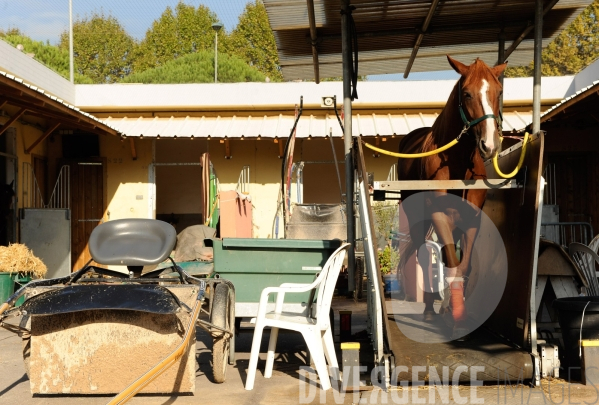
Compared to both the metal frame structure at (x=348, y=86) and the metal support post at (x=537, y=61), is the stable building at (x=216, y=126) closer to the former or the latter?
the metal frame structure at (x=348, y=86)

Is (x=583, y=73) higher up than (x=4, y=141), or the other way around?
(x=583, y=73)

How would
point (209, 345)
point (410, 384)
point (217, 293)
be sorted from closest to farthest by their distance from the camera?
point (410, 384)
point (217, 293)
point (209, 345)

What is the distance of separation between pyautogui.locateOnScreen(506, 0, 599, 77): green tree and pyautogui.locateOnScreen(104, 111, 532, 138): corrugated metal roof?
83.9ft

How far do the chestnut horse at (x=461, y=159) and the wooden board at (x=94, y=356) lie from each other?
2.65 metres

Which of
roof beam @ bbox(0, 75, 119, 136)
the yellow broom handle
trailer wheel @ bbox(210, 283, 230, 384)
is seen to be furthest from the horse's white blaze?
roof beam @ bbox(0, 75, 119, 136)

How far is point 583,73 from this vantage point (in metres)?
17.6

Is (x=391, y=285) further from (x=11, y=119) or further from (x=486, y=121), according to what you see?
(x=11, y=119)

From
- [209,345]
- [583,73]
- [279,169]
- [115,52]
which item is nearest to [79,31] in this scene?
[115,52]

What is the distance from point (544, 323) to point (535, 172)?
1.71 metres

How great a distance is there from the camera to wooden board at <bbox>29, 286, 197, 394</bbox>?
521 cm

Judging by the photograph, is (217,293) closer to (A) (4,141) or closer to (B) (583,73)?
(A) (4,141)

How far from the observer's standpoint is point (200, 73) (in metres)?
45.9

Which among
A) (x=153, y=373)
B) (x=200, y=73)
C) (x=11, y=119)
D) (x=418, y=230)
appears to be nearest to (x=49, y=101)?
(x=11, y=119)

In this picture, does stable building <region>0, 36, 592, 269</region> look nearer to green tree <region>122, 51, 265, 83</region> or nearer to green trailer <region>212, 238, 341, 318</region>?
green trailer <region>212, 238, 341, 318</region>
